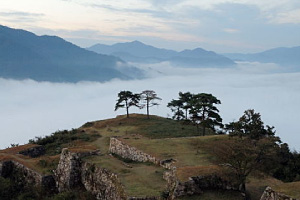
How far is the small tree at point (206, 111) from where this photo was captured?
124ft

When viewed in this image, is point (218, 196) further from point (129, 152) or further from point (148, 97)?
point (148, 97)

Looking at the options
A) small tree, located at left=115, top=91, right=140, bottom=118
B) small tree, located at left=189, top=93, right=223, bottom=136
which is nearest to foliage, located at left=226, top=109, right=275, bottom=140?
small tree, located at left=189, top=93, right=223, bottom=136

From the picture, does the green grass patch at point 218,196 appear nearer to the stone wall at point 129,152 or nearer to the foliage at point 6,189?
the stone wall at point 129,152

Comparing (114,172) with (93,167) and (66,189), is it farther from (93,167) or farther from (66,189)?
(66,189)

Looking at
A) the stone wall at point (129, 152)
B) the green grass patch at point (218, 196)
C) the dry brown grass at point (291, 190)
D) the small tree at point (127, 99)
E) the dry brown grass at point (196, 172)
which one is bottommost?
the green grass patch at point (218, 196)

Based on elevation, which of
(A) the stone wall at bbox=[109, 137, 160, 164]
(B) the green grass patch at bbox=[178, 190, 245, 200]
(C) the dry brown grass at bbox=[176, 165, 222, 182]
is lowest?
(B) the green grass patch at bbox=[178, 190, 245, 200]

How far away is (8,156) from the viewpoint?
1208 inches

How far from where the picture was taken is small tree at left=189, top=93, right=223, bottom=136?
124 feet

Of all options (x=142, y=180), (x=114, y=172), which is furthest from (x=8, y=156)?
(x=142, y=180)

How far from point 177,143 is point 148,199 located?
12367 mm

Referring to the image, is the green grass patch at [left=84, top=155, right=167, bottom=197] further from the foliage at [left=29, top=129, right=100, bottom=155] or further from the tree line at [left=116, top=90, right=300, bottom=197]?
the foliage at [left=29, top=129, right=100, bottom=155]

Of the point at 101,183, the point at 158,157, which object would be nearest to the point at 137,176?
the point at 101,183

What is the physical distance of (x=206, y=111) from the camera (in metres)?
38.5

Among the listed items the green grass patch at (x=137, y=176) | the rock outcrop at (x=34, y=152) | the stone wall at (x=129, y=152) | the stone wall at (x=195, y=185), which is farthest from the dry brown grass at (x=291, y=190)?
the rock outcrop at (x=34, y=152)
